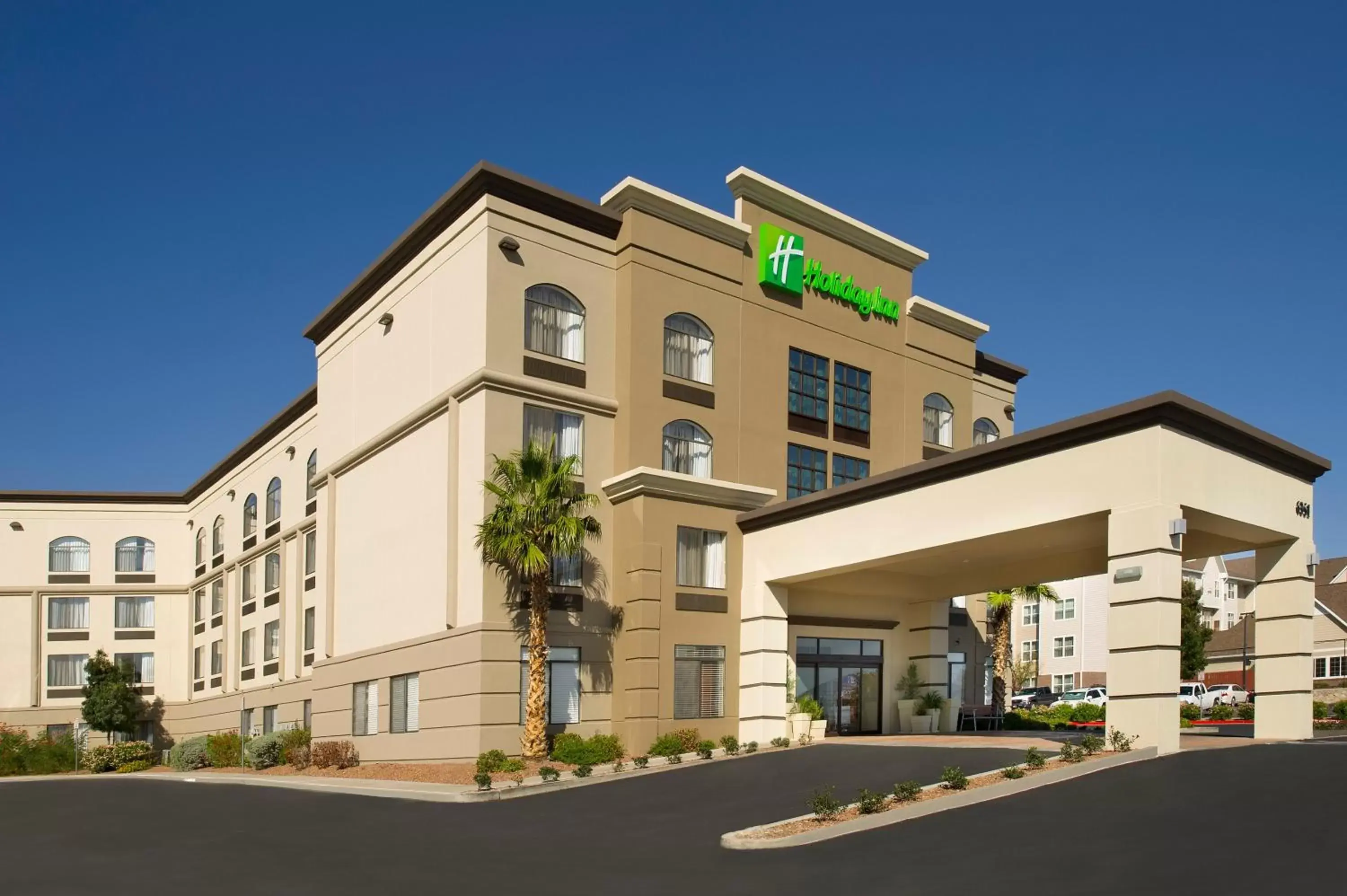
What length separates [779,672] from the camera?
32031 millimetres

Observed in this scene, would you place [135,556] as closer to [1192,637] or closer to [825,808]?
[825,808]

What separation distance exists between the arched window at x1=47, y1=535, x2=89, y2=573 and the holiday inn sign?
4402 centimetres

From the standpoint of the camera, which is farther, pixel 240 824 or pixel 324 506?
pixel 324 506

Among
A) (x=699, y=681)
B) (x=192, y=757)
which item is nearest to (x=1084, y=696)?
(x=699, y=681)

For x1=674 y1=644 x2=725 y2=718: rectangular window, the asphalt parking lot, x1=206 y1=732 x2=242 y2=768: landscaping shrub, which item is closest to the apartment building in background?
x1=674 y1=644 x2=725 y2=718: rectangular window

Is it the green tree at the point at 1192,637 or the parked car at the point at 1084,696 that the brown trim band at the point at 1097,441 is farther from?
the green tree at the point at 1192,637

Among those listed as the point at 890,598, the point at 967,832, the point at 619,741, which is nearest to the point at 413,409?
the point at 619,741

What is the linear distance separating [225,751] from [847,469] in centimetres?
2589

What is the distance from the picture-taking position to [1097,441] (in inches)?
923

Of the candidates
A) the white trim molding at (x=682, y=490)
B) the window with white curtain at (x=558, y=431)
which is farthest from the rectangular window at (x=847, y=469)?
the window with white curtain at (x=558, y=431)

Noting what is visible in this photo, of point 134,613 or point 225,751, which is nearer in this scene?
point 225,751

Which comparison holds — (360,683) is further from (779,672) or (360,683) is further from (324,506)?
(779,672)

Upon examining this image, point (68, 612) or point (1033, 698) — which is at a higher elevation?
point (68, 612)

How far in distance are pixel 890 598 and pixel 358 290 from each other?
63.7ft
